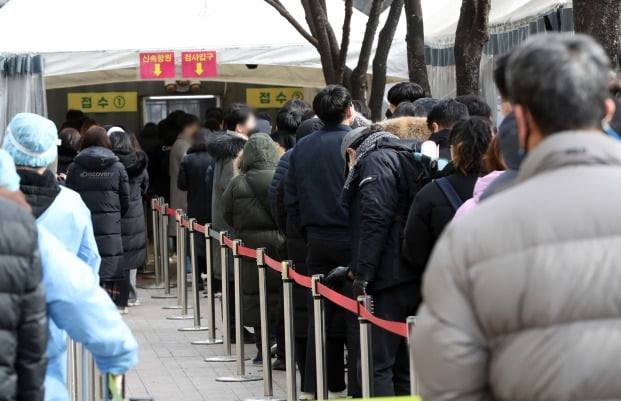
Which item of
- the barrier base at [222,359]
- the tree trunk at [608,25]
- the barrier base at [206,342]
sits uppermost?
the tree trunk at [608,25]

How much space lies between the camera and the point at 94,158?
39.9 ft

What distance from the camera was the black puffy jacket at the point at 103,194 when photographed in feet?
40.0

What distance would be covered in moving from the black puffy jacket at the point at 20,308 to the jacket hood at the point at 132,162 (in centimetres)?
969

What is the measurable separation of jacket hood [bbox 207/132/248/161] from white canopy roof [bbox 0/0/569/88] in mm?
4300

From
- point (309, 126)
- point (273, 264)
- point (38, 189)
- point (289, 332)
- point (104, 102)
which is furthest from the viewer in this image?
point (104, 102)

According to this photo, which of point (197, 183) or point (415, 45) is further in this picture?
point (197, 183)

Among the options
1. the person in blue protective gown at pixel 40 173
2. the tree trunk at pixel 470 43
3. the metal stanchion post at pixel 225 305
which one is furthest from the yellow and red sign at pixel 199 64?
the person in blue protective gown at pixel 40 173

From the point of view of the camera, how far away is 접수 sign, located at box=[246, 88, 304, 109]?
23812 mm

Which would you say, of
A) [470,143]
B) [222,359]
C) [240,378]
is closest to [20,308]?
[470,143]

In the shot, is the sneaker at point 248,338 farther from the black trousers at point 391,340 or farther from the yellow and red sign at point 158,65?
the yellow and red sign at point 158,65

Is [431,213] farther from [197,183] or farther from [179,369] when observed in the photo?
[197,183]

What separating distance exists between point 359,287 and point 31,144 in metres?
2.41

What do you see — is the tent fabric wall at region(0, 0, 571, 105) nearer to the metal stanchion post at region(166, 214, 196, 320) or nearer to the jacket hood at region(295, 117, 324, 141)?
the metal stanchion post at region(166, 214, 196, 320)

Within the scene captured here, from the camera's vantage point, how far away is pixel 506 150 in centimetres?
462
